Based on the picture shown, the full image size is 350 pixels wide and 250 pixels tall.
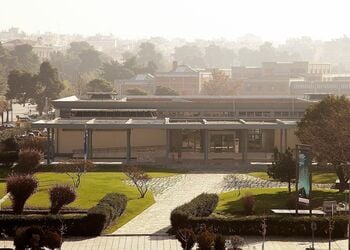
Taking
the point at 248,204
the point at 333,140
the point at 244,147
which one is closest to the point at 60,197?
the point at 248,204

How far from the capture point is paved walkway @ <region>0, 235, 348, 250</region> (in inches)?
1380

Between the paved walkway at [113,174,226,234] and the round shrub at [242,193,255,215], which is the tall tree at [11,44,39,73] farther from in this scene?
the round shrub at [242,193,255,215]

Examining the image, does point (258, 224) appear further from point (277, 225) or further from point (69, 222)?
point (69, 222)

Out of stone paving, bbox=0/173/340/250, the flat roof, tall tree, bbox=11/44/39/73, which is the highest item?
tall tree, bbox=11/44/39/73

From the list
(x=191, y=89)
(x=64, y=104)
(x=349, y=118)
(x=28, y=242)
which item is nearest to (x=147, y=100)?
(x=64, y=104)

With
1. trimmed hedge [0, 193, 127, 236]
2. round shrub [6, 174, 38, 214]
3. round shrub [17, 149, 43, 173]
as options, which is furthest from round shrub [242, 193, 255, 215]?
round shrub [17, 149, 43, 173]

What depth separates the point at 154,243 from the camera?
35.9m

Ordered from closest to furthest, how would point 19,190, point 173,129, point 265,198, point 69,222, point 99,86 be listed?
point 69,222, point 19,190, point 265,198, point 173,129, point 99,86

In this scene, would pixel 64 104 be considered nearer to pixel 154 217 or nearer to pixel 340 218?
pixel 154 217

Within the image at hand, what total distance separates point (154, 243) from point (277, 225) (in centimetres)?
582

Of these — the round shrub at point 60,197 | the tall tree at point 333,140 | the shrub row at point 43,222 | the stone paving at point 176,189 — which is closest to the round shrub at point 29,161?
the stone paving at point 176,189

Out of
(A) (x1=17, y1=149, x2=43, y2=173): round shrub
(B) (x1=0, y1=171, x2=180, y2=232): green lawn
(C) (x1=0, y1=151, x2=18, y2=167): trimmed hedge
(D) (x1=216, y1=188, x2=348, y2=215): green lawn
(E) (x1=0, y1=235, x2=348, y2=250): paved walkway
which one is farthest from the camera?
(C) (x1=0, y1=151, x2=18, y2=167): trimmed hedge

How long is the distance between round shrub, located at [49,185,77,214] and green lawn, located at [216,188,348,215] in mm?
7986

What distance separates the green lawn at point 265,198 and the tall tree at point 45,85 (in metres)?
60.7
